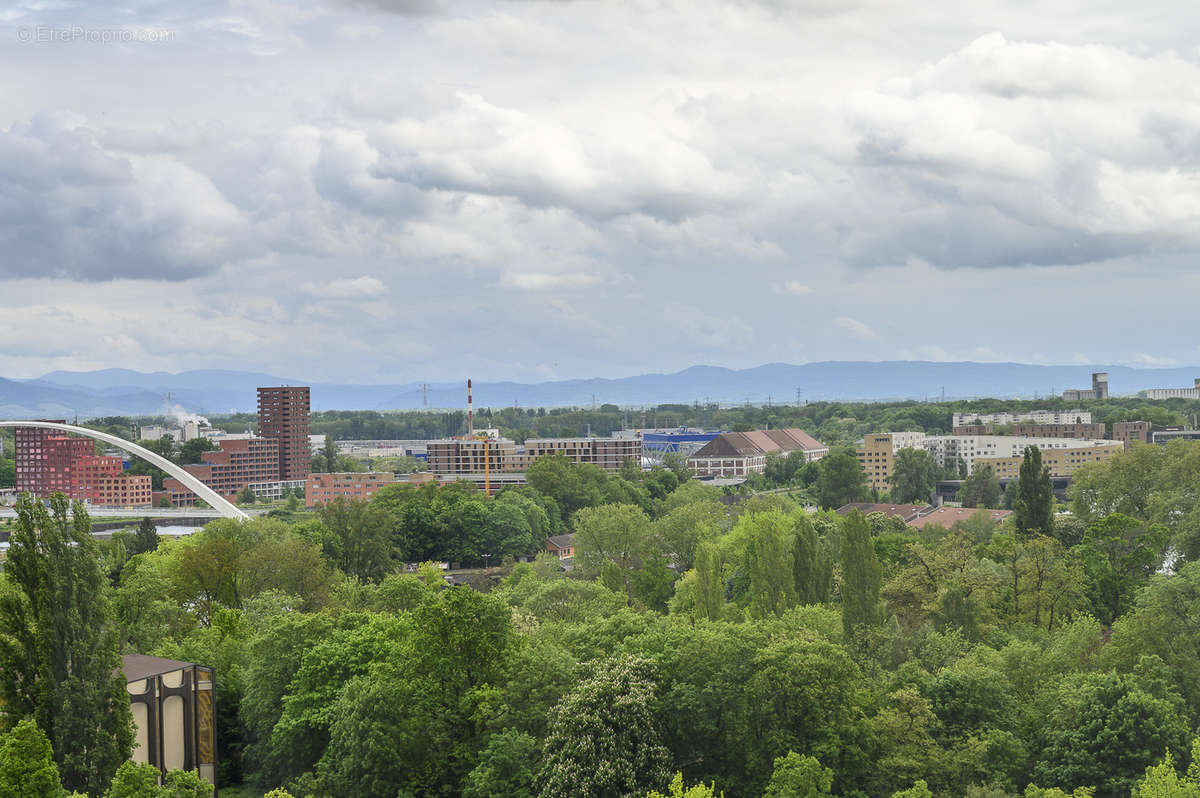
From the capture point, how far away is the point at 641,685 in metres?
29.4

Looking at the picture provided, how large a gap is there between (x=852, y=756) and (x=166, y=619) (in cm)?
2862

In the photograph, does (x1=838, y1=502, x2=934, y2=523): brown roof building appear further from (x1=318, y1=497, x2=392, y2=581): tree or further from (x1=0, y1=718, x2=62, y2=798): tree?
(x1=0, y1=718, x2=62, y2=798): tree

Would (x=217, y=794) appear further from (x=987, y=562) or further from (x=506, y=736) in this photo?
(x=987, y=562)

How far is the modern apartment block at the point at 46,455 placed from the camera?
500 feet

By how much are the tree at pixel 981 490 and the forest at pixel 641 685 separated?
67.1m

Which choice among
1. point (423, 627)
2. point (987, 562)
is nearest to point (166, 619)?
point (423, 627)

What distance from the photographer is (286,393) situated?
184250 millimetres

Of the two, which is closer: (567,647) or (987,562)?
(567,647)

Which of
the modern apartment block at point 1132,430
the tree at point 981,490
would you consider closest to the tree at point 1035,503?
the tree at point 981,490

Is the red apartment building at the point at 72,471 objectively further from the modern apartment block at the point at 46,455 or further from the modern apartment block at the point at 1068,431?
the modern apartment block at the point at 1068,431

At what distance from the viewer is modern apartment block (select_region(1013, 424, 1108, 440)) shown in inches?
6403

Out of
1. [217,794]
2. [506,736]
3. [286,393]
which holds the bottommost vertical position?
[217,794]

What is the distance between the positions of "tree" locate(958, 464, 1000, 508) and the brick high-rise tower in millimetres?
110274

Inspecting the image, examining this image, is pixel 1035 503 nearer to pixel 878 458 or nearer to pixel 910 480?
pixel 910 480
